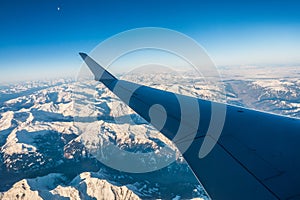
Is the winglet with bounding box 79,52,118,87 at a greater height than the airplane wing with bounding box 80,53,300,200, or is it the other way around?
the winglet with bounding box 79,52,118,87

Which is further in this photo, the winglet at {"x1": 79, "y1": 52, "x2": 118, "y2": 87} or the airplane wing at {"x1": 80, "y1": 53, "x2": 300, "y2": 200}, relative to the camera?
the winglet at {"x1": 79, "y1": 52, "x2": 118, "y2": 87}

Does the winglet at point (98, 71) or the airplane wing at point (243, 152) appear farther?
the winglet at point (98, 71)

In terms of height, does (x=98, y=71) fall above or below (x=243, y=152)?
above

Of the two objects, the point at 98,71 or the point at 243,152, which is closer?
the point at 243,152

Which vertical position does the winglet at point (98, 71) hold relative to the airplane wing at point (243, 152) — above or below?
above

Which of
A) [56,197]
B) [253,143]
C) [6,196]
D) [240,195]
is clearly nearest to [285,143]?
[253,143]
